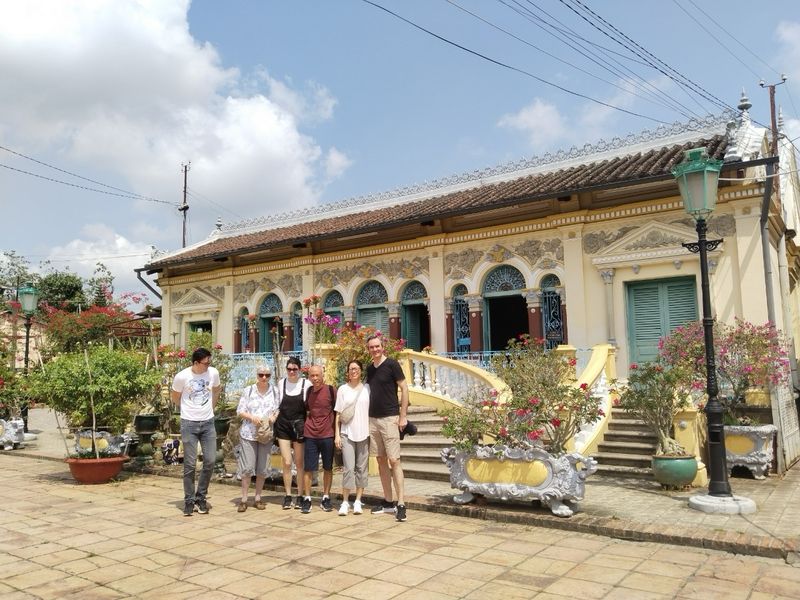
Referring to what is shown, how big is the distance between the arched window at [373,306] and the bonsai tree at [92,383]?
6514 millimetres

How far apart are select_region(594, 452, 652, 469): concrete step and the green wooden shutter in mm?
2913

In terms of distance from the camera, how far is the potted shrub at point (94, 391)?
29.8 ft

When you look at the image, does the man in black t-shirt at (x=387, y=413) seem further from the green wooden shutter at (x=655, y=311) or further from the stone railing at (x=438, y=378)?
the green wooden shutter at (x=655, y=311)

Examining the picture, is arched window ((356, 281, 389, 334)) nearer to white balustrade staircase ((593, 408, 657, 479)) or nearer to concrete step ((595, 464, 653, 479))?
white balustrade staircase ((593, 408, 657, 479))

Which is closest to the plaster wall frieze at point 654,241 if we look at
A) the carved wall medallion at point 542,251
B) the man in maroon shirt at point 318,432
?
the carved wall medallion at point 542,251

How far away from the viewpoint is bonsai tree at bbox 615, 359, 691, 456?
802 cm

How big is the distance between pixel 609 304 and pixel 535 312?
1.58 meters

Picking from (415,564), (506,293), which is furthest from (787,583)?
(506,293)

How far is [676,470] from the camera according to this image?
7.51m

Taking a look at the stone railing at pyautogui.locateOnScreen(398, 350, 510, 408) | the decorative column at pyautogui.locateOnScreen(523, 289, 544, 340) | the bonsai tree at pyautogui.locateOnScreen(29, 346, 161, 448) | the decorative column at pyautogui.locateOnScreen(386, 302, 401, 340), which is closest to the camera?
the bonsai tree at pyautogui.locateOnScreen(29, 346, 161, 448)

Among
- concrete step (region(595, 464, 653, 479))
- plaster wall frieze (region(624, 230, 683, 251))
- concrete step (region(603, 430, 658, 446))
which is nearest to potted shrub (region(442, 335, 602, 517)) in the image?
concrete step (region(595, 464, 653, 479))

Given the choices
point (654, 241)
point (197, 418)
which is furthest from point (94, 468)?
point (654, 241)

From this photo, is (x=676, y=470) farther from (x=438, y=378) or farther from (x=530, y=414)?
(x=438, y=378)

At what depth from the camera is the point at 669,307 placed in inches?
443
